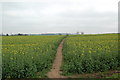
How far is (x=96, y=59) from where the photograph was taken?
806cm

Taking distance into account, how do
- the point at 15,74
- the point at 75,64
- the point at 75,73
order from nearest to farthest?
the point at 15,74 < the point at 75,73 < the point at 75,64

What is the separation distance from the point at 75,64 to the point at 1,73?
4336 mm

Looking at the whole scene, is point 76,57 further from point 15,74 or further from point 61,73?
point 15,74

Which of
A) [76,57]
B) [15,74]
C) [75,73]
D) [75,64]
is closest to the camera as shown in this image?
[15,74]

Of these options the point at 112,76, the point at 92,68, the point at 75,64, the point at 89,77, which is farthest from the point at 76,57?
the point at 112,76

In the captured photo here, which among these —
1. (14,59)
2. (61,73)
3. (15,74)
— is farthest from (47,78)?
(14,59)

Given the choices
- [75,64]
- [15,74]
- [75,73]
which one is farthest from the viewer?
[75,64]

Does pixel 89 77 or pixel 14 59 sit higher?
pixel 14 59

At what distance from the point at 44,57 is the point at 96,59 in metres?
3.61

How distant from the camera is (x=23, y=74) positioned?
21.4 ft

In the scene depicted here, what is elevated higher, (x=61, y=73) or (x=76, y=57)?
(x=76, y=57)

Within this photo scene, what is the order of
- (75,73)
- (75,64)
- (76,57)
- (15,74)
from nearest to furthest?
(15,74) < (75,73) < (75,64) < (76,57)

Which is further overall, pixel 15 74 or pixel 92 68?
pixel 92 68

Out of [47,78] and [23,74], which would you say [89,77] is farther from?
[23,74]
